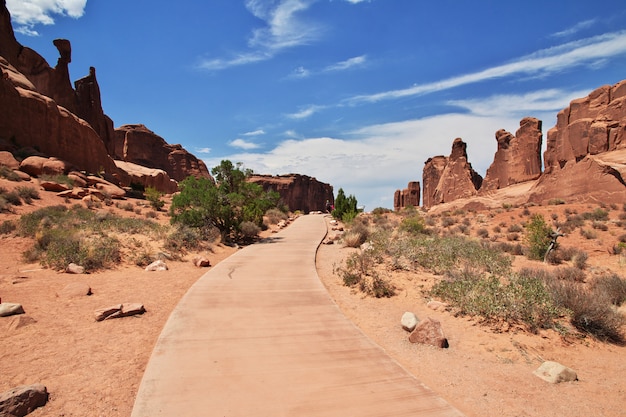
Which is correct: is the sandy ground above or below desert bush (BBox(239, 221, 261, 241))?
below

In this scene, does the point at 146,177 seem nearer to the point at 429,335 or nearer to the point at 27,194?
the point at 27,194

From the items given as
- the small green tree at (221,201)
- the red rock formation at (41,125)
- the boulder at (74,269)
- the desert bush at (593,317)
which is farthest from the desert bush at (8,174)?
the desert bush at (593,317)

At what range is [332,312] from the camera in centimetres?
664

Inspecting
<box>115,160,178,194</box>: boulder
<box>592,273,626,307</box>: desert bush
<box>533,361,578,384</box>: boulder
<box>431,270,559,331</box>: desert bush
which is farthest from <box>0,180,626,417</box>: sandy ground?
<box>115,160,178,194</box>: boulder

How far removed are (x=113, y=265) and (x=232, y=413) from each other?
29.0ft

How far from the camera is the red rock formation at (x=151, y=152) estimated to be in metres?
63.3

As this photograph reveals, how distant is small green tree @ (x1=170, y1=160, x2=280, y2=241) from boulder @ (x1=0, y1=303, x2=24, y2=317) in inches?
429

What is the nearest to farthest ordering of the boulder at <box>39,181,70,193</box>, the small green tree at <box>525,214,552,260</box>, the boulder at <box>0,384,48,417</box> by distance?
the boulder at <box>0,384,48,417</box>
the small green tree at <box>525,214,552,260</box>
the boulder at <box>39,181,70,193</box>

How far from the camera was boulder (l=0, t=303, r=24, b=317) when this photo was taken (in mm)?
5754

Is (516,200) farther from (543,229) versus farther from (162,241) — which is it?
(162,241)

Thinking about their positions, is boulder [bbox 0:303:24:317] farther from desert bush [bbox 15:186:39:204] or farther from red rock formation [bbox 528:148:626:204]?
red rock formation [bbox 528:148:626:204]

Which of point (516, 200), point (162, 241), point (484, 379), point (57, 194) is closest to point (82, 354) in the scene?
point (484, 379)

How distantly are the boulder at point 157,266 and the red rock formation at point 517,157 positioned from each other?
38229 millimetres

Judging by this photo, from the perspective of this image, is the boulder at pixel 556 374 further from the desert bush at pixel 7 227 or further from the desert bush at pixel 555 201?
the desert bush at pixel 555 201
